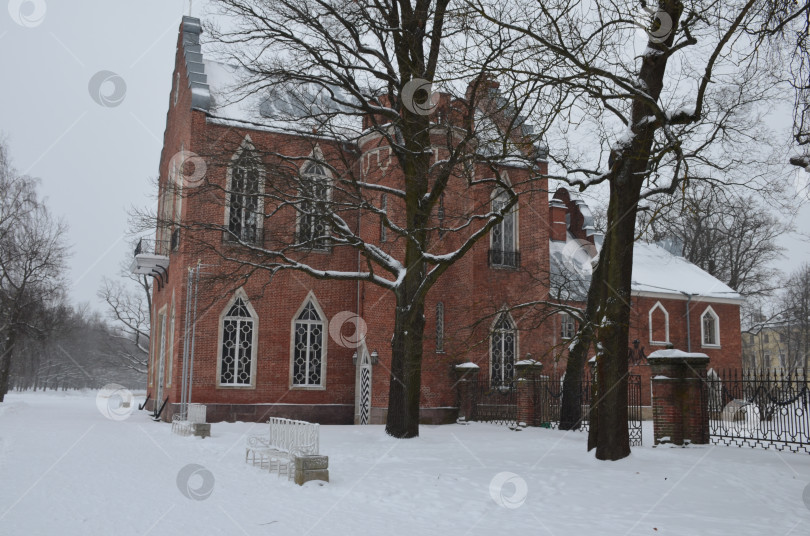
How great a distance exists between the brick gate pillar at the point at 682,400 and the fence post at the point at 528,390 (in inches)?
224

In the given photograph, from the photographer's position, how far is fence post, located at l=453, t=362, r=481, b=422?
23.5 metres

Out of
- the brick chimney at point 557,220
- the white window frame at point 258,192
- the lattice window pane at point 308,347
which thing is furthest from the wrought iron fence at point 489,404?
the brick chimney at point 557,220

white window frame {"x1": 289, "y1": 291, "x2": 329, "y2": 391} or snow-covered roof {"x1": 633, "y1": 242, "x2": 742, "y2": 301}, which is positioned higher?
snow-covered roof {"x1": 633, "y1": 242, "x2": 742, "y2": 301}

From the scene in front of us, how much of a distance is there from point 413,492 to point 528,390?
10488 millimetres

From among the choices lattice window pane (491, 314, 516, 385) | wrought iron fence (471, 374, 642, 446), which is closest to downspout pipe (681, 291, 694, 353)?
wrought iron fence (471, 374, 642, 446)

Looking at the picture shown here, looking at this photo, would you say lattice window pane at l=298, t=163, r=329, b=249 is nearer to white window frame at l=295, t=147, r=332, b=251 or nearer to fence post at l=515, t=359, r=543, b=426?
white window frame at l=295, t=147, r=332, b=251

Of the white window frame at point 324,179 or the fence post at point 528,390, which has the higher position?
the white window frame at point 324,179

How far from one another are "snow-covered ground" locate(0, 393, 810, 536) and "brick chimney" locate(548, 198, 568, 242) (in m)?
19.5

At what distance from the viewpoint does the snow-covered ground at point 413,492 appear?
26.6ft

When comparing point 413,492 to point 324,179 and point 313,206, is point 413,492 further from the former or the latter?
point 324,179

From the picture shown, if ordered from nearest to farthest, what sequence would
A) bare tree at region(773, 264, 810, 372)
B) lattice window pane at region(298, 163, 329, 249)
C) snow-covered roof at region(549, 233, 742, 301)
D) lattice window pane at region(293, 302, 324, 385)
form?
lattice window pane at region(298, 163, 329, 249)
lattice window pane at region(293, 302, 324, 385)
snow-covered roof at region(549, 233, 742, 301)
bare tree at region(773, 264, 810, 372)

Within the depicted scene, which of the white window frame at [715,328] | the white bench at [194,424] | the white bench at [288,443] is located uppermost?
the white window frame at [715,328]

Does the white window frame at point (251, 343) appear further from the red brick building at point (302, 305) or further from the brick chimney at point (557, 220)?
the brick chimney at point (557, 220)

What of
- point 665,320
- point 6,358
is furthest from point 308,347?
point 6,358
